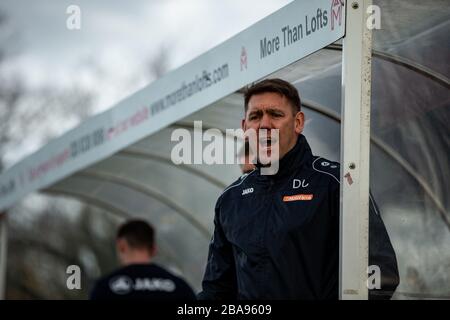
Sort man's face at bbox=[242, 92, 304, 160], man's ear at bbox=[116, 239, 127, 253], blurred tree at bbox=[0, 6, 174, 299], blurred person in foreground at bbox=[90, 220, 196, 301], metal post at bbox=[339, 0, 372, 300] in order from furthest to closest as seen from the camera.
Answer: blurred tree at bbox=[0, 6, 174, 299], man's ear at bbox=[116, 239, 127, 253], blurred person in foreground at bbox=[90, 220, 196, 301], man's face at bbox=[242, 92, 304, 160], metal post at bbox=[339, 0, 372, 300]

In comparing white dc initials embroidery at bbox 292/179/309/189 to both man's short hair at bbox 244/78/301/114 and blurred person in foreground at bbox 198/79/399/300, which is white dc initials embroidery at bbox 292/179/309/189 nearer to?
blurred person in foreground at bbox 198/79/399/300

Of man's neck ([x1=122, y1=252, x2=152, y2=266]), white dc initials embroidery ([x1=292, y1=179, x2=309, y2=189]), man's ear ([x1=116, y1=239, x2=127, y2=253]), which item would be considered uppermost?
white dc initials embroidery ([x1=292, y1=179, x2=309, y2=189])

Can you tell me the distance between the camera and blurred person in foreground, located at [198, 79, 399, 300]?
182 inches

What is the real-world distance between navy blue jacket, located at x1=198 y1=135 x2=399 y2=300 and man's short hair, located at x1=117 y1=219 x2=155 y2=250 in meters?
0.73

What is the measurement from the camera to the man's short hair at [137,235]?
557cm

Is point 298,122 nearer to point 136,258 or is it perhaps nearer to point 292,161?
point 292,161

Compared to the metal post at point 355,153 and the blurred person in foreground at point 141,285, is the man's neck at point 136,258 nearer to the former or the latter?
the blurred person in foreground at point 141,285

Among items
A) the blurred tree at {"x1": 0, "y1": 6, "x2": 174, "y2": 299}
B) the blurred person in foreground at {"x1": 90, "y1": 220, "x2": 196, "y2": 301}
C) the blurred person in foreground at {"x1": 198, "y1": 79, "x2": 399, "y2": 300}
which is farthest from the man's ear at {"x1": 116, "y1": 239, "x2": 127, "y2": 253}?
the blurred tree at {"x1": 0, "y1": 6, "x2": 174, "y2": 299}

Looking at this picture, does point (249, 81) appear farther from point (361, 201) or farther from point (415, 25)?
point (361, 201)

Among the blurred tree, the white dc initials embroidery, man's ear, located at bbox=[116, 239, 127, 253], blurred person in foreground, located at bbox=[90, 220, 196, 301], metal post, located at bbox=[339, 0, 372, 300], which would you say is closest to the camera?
metal post, located at bbox=[339, 0, 372, 300]

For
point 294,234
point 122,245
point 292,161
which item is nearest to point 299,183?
point 292,161

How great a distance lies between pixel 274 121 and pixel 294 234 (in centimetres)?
63

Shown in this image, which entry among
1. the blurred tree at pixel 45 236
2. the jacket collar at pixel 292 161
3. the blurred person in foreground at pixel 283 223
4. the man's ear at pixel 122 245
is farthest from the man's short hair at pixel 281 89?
the blurred tree at pixel 45 236

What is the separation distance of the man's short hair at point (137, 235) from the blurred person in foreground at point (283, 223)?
23.6 inches
